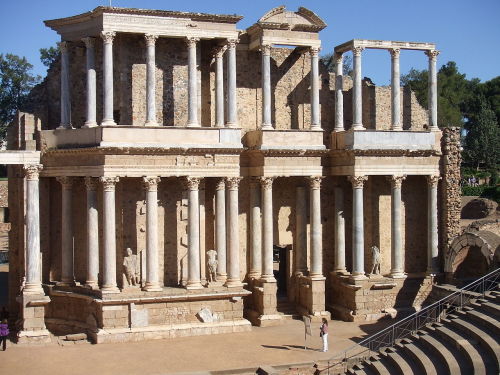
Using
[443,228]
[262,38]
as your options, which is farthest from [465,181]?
[262,38]

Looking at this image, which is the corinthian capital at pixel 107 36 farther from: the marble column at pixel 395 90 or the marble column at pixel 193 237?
the marble column at pixel 395 90

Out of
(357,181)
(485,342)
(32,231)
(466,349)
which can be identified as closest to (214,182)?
(357,181)

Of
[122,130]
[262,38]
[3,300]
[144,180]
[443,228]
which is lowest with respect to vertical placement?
[3,300]

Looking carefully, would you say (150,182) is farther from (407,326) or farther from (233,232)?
(407,326)

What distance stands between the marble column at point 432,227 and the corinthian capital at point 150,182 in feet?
39.3

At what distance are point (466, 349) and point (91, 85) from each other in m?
16.1

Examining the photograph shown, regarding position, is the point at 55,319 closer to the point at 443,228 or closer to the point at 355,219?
the point at 355,219

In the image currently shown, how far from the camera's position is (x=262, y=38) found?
92.7 feet

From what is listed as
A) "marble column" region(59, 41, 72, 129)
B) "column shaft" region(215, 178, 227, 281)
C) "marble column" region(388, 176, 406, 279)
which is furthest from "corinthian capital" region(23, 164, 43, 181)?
"marble column" region(388, 176, 406, 279)

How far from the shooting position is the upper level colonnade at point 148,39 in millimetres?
25828

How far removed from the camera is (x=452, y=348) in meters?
20.1

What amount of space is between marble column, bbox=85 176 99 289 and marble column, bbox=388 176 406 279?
12189 millimetres

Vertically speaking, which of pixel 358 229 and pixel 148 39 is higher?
pixel 148 39

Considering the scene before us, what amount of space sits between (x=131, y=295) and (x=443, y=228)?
14.2 m
